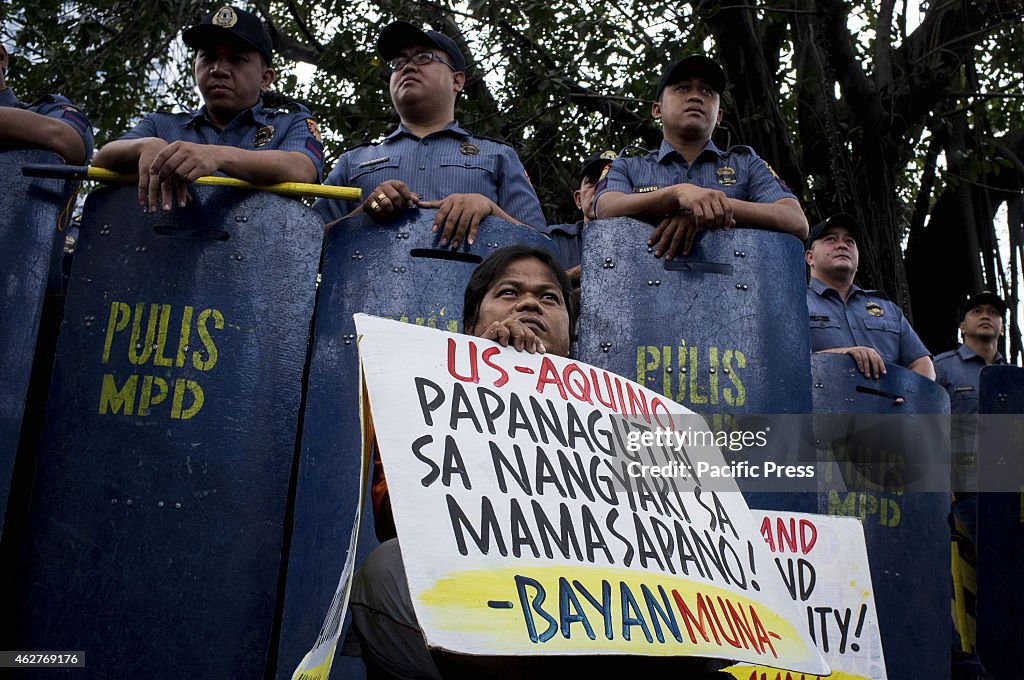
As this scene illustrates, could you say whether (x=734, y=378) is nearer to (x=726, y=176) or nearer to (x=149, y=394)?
(x=726, y=176)

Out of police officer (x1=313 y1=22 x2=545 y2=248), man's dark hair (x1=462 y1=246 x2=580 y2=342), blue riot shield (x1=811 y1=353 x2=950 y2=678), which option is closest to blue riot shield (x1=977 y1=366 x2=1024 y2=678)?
blue riot shield (x1=811 y1=353 x2=950 y2=678)

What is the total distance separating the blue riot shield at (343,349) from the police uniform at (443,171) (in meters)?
0.45

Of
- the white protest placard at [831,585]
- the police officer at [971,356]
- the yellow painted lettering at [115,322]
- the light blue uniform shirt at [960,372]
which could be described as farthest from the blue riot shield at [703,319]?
the light blue uniform shirt at [960,372]

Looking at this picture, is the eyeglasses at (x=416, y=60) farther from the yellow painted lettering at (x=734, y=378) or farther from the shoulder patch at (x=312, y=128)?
the yellow painted lettering at (x=734, y=378)

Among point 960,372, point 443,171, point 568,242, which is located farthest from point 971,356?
point 443,171

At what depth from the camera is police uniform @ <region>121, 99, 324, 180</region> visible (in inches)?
146

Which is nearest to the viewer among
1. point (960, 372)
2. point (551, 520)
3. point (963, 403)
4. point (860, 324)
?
point (551, 520)

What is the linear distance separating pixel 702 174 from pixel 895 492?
133 centimetres

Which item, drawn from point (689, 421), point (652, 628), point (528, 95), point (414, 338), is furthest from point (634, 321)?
point (528, 95)

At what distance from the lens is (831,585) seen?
3225 mm

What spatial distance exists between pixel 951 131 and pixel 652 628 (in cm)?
744

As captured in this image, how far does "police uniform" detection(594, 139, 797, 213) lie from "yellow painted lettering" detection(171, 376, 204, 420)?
61.2 inches

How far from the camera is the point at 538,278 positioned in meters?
2.53

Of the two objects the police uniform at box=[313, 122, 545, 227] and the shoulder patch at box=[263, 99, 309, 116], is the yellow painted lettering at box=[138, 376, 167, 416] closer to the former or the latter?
the police uniform at box=[313, 122, 545, 227]
